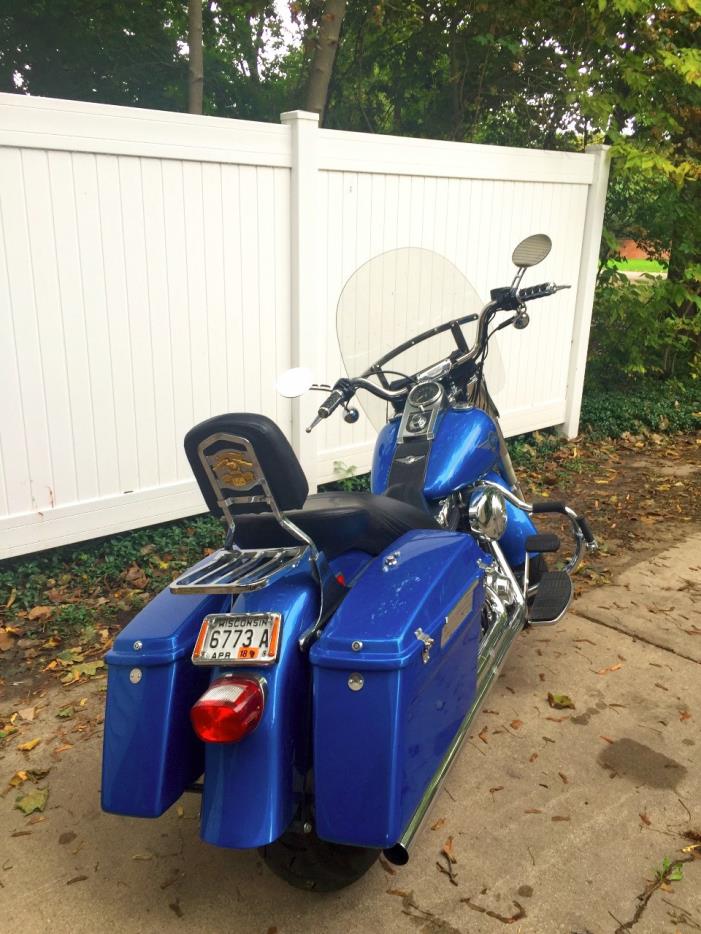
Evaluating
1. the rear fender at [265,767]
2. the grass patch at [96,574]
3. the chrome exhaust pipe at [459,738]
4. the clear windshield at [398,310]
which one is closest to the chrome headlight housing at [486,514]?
the chrome exhaust pipe at [459,738]

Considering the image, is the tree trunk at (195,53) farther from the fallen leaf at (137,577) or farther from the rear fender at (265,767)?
the rear fender at (265,767)

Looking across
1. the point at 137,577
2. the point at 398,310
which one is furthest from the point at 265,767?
the point at 137,577

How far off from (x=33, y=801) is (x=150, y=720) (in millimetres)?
988

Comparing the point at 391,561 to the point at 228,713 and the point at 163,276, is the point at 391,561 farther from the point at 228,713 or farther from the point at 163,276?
the point at 163,276

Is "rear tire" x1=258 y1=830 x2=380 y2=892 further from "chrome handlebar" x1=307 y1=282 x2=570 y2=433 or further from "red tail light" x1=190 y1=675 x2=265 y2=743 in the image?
"chrome handlebar" x1=307 y1=282 x2=570 y2=433

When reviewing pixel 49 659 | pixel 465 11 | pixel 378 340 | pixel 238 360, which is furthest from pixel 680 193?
pixel 49 659

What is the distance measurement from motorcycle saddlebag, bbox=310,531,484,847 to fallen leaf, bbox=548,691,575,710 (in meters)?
1.19

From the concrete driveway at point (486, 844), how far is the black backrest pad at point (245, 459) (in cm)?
111

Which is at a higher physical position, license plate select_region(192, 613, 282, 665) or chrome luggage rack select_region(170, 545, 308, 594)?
chrome luggage rack select_region(170, 545, 308, 594)

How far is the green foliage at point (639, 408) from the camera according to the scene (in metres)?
6.98

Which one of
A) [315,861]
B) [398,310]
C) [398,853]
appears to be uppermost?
[398,310]

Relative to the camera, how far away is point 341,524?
2281 mm

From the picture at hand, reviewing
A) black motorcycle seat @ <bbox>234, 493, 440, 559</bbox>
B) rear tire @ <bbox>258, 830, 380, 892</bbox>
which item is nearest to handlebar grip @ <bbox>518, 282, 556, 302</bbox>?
black motorcycle seat @ <bbox>234, 493, 440, 559</bbox>

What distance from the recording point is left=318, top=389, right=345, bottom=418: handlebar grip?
2.75 metres
